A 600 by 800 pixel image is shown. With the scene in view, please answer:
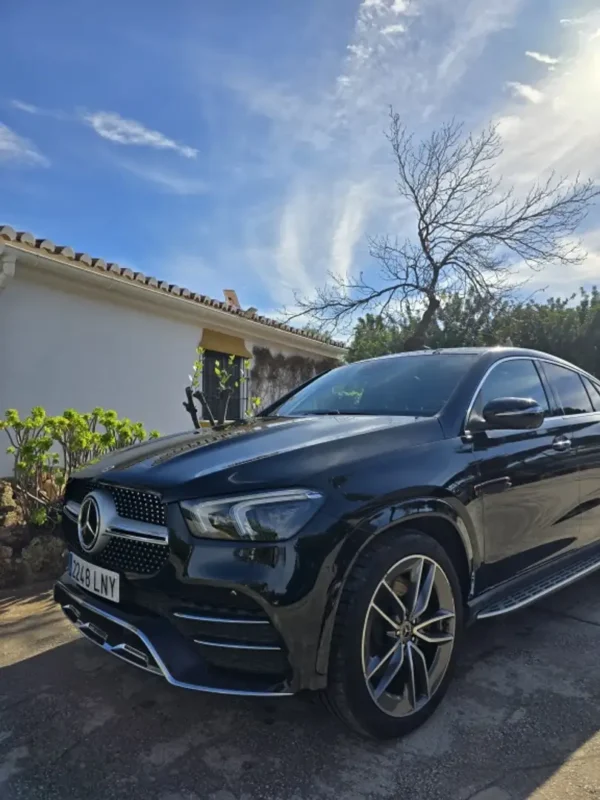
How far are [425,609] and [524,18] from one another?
6.95m

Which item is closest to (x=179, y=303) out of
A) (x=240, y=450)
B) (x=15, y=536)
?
(x=15, y=536)

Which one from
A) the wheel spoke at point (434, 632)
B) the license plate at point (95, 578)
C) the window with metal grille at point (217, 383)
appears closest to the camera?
the license plate at point (95, 578)

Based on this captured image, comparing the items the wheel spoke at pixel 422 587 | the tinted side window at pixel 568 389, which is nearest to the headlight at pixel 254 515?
the wheel spoke at pixel 422 587

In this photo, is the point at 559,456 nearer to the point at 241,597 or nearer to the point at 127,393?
the point at 241,597

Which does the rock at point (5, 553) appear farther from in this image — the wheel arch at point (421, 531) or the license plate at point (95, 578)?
the wheel arch at point (421, 531)

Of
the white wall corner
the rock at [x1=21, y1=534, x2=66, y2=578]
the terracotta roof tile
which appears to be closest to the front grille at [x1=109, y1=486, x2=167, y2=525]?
the rock at [x1=21, y1=534, x2=66, y2=578]

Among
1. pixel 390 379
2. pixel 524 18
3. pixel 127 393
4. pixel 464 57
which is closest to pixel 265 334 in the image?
pixel 127 393

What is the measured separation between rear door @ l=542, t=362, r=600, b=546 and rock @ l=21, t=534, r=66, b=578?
356cm

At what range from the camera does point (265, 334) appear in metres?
10.0

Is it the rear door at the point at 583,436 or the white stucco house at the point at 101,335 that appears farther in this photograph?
the white stucco house at the point at 101,335

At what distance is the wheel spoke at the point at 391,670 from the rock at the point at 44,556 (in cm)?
285

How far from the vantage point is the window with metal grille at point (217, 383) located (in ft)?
29.9

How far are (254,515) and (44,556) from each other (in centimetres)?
283

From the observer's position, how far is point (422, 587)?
7.40 feet
